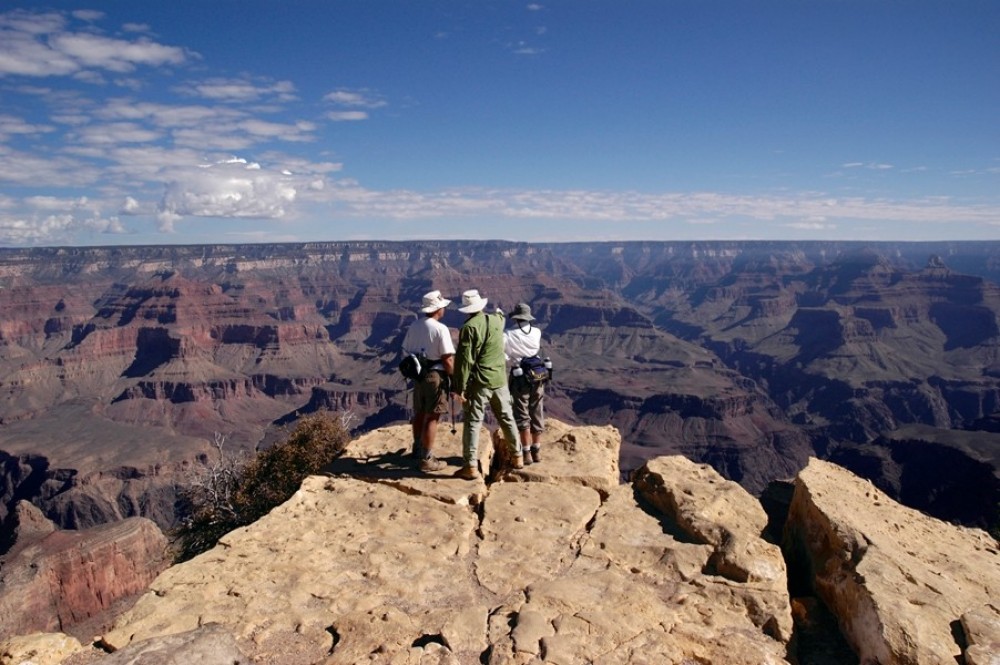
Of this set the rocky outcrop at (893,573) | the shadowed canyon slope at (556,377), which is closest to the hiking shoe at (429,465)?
the rocky outcrop at (893,573)

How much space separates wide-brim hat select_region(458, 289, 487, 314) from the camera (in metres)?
7.75

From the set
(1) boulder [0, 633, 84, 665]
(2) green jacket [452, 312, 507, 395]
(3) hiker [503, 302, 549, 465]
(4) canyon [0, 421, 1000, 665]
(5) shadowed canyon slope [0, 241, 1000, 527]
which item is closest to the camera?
(1) boulder [0, 633, 84, 665]

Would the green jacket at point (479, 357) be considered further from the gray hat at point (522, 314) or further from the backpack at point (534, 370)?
the gray hat at point (522, 314)

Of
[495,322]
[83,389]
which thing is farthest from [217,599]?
[83,389]

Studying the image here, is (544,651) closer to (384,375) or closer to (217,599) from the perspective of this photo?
(217,599)

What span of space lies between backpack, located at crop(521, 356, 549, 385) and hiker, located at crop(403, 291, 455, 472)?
1.14 meters

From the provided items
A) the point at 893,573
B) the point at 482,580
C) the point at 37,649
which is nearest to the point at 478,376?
the point at 482,580

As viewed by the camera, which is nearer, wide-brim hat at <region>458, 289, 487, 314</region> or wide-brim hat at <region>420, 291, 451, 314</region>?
wide-brim hat at <region>458, 289, 487, 314</region>

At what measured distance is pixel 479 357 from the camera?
768cm

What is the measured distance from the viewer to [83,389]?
10419cm

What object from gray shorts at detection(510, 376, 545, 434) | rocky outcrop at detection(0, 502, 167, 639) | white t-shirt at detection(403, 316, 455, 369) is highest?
white t-shirt at detection(403, 316, 455, 369)

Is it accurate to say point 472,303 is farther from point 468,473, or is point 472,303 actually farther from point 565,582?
point 565,582

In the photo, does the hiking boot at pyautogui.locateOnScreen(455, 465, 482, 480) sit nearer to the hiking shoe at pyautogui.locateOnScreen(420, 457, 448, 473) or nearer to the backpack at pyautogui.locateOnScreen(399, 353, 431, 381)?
the hiking shoe at pyautogui.locateOnScreen(420, 457, 448, 473)

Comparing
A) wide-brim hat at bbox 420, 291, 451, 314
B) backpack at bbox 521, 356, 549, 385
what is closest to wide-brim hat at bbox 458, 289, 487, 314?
wide-brim hat at bbox 420, 291, 451, 314
